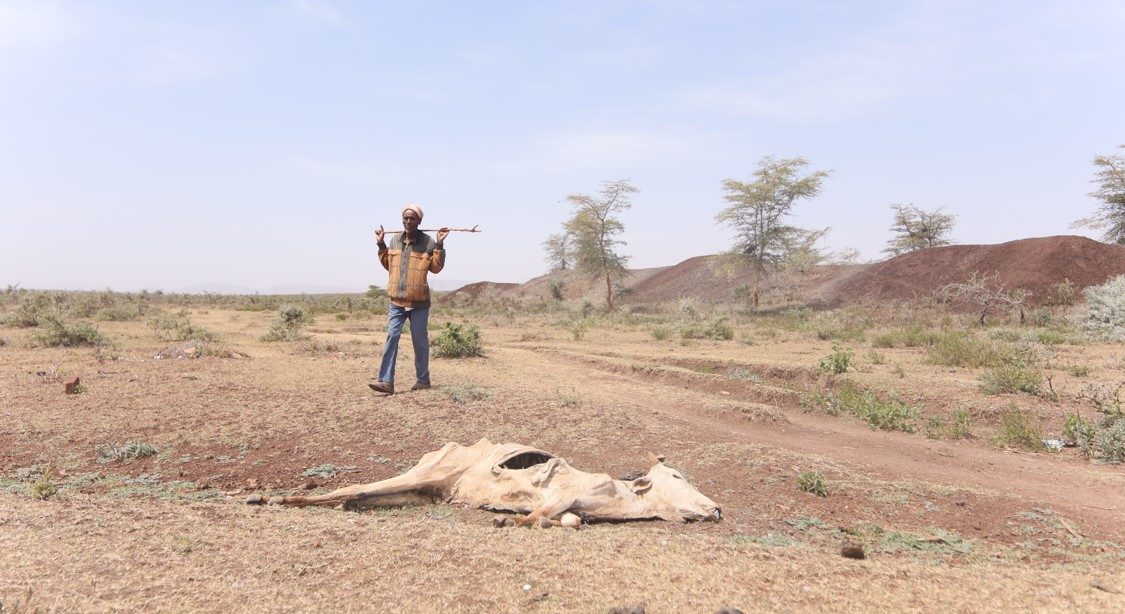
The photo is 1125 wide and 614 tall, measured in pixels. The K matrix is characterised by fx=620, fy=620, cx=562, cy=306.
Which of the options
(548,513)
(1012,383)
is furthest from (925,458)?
(548,513)

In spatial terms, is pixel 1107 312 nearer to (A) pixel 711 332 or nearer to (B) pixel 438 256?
(A) pixel 711 332

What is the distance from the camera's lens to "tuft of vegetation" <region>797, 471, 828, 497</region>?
4.39 m

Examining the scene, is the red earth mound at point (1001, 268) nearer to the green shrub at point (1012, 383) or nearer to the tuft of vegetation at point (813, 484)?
the green shrub at point (1012, 383)

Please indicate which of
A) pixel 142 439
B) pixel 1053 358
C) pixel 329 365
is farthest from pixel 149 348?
pixel 1053 358

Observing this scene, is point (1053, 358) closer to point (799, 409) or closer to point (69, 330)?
point (799, 409)

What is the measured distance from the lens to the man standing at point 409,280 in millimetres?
6766

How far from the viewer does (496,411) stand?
243 inches

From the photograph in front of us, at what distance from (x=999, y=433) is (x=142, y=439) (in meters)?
8.45

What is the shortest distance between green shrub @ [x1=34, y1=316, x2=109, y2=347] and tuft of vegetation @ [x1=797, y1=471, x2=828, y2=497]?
11621mm

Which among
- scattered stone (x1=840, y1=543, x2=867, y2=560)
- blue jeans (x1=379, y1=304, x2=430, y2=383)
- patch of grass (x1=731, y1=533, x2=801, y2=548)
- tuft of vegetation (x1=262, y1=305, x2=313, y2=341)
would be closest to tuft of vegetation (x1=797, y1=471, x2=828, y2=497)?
patch of grass (x1=731, y1=533, x2=801, y2=548)

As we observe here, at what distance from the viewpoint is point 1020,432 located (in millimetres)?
6633

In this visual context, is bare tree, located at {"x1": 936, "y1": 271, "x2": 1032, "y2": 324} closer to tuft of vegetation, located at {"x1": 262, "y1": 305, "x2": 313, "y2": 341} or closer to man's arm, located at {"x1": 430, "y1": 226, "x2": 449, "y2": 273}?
man's arm, located at {"x1": 430, "y1": 226, "x2": 449, "y2": 273}

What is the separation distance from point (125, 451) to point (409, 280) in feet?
9.78

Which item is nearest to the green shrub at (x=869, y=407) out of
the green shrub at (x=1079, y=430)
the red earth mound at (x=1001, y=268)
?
the green shrub at (x=1079, y=430)
